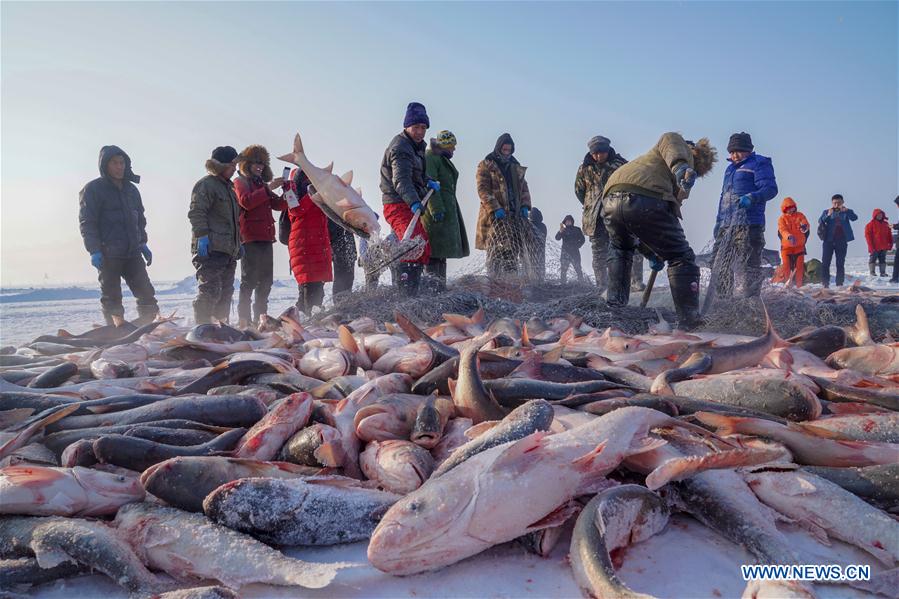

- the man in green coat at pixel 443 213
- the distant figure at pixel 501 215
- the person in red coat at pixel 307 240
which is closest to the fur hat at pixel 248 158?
the person in red coat at pixel 307 240

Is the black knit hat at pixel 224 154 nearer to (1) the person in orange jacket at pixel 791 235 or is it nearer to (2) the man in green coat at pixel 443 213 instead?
(2) the man in green coat at pixel 443 213

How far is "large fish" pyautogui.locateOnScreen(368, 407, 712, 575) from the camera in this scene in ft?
5.91

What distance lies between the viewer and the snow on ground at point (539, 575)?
1.86m

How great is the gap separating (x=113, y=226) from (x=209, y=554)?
299 inches

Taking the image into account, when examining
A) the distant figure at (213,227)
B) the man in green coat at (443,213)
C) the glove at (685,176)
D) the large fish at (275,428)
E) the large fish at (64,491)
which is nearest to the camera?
the large fish at (64,491)

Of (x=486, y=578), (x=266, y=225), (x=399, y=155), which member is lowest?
(x=486, y=578)

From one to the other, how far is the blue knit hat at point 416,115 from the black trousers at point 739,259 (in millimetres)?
4316

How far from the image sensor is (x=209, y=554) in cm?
196

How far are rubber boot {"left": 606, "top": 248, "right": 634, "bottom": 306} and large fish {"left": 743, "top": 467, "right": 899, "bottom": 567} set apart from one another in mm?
5143

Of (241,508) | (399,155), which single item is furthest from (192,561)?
(399,155)

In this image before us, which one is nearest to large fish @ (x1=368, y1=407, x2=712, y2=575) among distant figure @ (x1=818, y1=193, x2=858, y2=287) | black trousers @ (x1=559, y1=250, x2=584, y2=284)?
black trousers @ (x1=559, y1=250, x2=584, y2=284)

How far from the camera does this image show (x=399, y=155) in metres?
7.91

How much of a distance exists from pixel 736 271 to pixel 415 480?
22.5ft

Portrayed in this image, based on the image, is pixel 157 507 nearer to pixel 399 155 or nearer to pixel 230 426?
pixel 230 426
